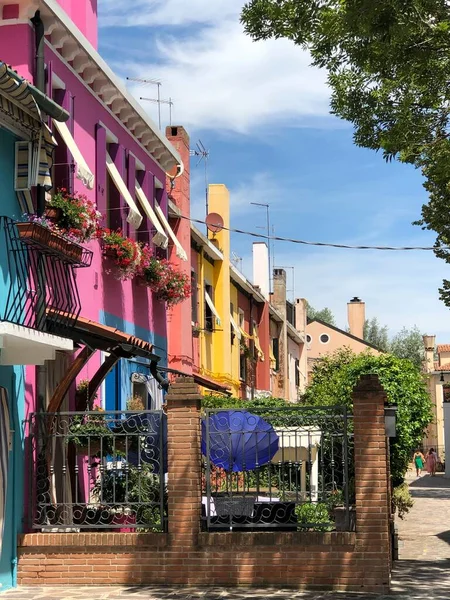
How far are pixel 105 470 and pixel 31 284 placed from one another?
2556 millimetres

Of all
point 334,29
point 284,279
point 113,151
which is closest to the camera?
point 334,29

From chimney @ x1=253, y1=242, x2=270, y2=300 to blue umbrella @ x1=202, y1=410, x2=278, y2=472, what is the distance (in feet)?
96.6

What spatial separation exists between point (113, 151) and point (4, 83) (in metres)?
5.86

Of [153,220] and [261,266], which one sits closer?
[153,220]

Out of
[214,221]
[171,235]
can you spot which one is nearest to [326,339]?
[214,221]

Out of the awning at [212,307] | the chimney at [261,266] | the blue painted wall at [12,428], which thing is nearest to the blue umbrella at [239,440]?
the blue painted wall at [12,428]

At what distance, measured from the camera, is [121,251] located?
51.6 ft

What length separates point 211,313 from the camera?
95.5 ft

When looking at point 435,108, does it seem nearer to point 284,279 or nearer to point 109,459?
point 109,459

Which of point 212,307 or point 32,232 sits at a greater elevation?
point 212,307

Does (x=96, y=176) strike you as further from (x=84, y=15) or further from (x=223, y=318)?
(x=223, y=318)

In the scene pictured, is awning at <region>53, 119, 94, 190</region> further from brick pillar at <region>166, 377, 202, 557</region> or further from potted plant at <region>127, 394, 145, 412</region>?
potted plant at <region>127, 394, 145, 412</region>

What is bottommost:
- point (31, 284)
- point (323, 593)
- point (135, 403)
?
point (323, 593)

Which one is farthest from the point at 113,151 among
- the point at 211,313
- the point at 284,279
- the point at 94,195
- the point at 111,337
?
the point at 284,279
